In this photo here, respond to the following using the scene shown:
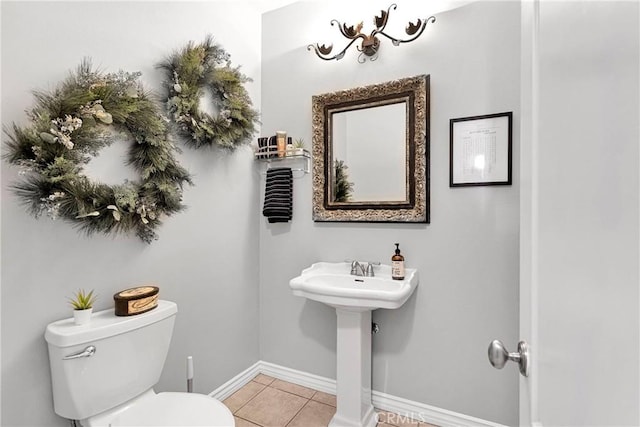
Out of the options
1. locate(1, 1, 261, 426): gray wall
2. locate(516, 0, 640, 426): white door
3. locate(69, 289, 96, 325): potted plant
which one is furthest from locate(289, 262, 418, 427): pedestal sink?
locate(516, 0, 640, 426): white door

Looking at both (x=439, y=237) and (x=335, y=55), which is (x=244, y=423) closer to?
(x=439, y=237)

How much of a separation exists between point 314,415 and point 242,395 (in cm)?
52

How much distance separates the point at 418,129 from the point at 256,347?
189 centimetres

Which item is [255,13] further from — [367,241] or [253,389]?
[253,389]

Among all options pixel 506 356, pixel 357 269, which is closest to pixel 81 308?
pixel 357 269

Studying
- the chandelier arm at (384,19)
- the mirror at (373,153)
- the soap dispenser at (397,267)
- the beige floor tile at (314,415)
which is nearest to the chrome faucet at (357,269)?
the soap dispenser at (397,267)

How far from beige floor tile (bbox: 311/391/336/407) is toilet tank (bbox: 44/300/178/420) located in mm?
1079

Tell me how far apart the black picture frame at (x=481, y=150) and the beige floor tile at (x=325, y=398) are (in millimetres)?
1546

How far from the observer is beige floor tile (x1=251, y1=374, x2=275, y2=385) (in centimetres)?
218

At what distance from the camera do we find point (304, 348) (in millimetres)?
2143

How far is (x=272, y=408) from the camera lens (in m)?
1.89

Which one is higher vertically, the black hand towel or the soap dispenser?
the black hand towel

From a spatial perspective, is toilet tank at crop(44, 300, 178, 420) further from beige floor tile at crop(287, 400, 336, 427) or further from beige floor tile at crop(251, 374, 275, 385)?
beige floor tile at crop(251, 374, 275, 385)

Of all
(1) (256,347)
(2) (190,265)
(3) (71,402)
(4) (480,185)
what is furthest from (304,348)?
(4) (480,185)
